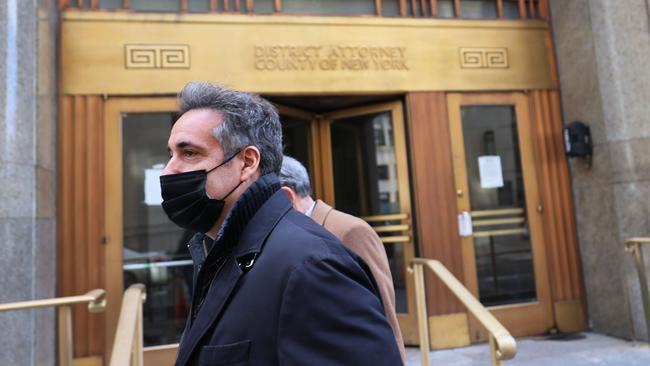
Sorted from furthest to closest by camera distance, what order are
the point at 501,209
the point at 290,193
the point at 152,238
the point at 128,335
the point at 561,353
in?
1. the point at 501,209
2. the point at 152,238
3. the point at 561,353
4. the point at 128,335
5. the point at 290,193

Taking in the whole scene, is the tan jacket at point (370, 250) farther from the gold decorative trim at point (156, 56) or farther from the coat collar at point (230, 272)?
the gold decorative trim at point (156, 56)

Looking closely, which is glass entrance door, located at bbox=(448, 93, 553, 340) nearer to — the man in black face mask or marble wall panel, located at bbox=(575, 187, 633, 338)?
marble wall panel, located at bbox=(575, 187, 633, 338)

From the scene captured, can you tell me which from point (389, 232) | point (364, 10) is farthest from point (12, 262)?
point (364, 10)

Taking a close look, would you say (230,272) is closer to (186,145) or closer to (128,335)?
(186,145)

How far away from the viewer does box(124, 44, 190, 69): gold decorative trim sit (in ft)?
14.3

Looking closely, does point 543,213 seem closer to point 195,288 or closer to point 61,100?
point 195,288

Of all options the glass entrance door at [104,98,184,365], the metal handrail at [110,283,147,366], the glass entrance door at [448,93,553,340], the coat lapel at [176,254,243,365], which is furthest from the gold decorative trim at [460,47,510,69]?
the coat lapel at [176,254,243,365]

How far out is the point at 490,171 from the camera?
504 centimetres

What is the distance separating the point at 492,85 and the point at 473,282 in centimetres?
213

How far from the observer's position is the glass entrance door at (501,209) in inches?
191

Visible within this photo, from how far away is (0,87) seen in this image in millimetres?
3596

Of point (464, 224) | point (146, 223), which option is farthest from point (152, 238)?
point (464, 224)

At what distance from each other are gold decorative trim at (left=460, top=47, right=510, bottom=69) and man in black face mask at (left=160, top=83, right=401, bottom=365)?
4.04 m

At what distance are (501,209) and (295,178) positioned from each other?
321 cm
